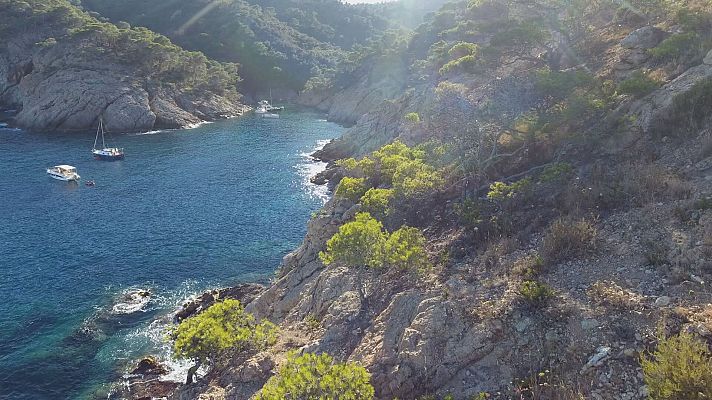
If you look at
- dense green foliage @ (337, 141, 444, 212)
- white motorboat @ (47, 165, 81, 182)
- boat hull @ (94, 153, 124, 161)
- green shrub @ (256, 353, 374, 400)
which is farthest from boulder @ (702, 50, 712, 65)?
boat hull @ (94, 153, 124, 161)

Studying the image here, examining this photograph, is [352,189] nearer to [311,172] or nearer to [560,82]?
[560,82]

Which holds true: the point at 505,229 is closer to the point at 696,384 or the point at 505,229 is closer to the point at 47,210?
the point at 696,384

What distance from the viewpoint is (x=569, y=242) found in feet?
60.9

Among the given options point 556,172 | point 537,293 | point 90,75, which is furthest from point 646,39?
point 90,75

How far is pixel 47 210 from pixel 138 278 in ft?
77.9

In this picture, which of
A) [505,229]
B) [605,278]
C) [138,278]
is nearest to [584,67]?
[505,229]

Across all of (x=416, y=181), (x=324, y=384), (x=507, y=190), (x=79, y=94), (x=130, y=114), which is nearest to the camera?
(x=324, y=384)

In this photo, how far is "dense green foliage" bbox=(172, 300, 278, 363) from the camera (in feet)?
70.7

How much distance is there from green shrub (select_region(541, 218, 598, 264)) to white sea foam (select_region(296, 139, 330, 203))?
140 ft

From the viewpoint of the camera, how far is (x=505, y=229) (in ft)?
71.3

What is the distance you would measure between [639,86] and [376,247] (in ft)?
58.4

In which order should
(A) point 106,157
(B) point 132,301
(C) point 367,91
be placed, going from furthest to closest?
(C) point 367,91
(A) point 106,157
(B) point 132,301

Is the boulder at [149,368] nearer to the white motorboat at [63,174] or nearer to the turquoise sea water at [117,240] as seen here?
the turquoise sea water at [117,240]

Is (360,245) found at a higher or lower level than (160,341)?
higher
